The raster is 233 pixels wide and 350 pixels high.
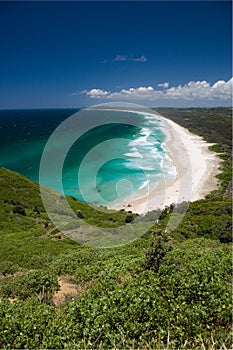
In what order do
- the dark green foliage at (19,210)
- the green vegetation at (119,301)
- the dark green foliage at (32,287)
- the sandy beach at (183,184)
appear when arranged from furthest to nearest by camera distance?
the sandy beach at (183,184)
the dark green foliage at (19,210)
the dark green foliage at (32,287)
the green vegetation at (119,301)

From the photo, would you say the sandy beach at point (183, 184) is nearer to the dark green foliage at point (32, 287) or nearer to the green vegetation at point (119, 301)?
the green vegetation at point (119, 301)

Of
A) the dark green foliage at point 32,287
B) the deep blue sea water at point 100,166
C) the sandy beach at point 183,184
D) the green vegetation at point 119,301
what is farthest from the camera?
the deep blue sea water at point 100,166

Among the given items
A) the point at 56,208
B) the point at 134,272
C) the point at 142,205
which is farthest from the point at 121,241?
the point at 142,205

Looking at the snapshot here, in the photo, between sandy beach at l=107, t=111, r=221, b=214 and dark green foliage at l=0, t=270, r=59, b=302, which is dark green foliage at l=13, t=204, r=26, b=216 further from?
dark green foliage at l=0, t=270, r=59, b=302

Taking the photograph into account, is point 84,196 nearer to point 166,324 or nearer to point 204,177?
point 204,177

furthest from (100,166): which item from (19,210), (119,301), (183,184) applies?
(119,301)

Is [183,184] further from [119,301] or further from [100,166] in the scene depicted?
[119,301]

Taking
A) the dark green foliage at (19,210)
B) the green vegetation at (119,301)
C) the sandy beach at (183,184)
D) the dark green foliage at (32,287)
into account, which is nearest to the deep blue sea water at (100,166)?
the sandy beach at (183,184)

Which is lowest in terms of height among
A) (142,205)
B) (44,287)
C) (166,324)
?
(142,205)
